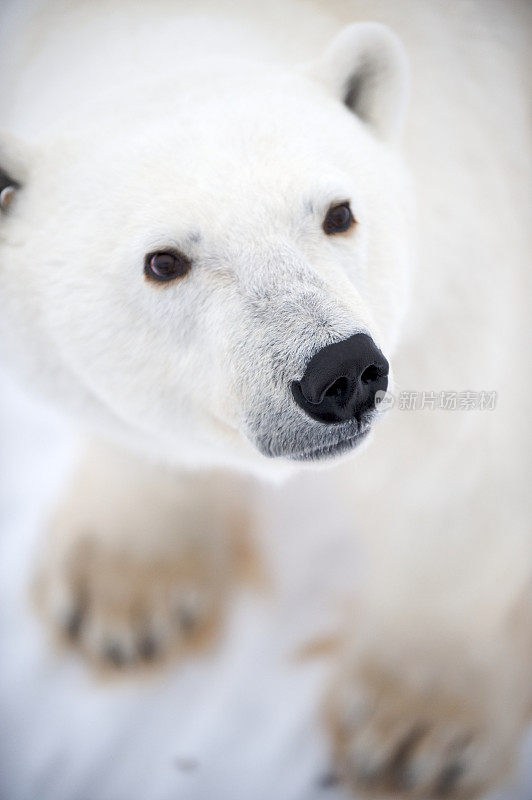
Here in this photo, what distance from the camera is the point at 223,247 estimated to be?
53 centimetres

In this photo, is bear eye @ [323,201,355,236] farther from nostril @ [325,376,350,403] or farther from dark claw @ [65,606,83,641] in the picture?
dark claw @ [65,606,83,641]

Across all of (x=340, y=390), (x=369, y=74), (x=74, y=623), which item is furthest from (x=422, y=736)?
(x=369, y=74)

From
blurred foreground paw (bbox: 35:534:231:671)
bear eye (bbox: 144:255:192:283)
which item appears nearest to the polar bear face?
bear eye (bbox: 144:255:192:283)

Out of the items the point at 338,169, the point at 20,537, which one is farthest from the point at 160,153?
the point at 20,537

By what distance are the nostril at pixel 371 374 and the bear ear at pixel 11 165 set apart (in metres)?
0.34

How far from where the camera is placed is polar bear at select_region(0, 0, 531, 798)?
521 mm

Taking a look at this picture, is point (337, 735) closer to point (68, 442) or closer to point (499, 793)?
point (499, 793)

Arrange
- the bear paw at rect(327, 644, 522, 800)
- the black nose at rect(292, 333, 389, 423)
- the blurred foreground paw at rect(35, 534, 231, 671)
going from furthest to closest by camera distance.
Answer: the blurred foreground paw at rect(35, 534, 231, 671) < the bear paw at rect(327, 644, 522, 800) < the black nose at rect(292, 333, 389, 423)

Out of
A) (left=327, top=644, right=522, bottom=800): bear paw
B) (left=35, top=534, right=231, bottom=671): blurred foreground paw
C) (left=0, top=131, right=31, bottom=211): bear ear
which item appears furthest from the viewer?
(left=35, top=534, right=231, bottom=671): blurred foreground paw

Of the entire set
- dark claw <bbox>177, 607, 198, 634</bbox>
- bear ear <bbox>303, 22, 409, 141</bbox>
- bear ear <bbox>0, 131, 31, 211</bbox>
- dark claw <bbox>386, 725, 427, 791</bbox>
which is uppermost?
bear ear <bbox>303, 22, 409, 141</bbox>

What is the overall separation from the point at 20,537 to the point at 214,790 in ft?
1.56

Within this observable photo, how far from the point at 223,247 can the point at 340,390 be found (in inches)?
5.7

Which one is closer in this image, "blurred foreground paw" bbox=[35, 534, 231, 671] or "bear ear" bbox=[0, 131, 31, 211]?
"bear ear" bbox=[0, 131, 31, 211]

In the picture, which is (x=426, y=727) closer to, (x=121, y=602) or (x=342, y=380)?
(x=121, y=602)
